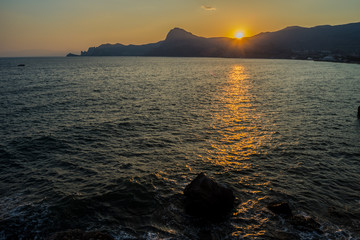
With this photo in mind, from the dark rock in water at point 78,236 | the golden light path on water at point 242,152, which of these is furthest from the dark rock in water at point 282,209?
the dark rock in water at point 78,236

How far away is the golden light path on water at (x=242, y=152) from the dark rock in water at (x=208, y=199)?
976 mm

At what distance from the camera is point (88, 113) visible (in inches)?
1580

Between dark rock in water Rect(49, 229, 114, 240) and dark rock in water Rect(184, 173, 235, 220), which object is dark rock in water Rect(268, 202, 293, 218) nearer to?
dark rock in water Rect(184, 173, 235, 220)

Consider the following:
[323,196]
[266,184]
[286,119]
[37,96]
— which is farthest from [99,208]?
[37,96]

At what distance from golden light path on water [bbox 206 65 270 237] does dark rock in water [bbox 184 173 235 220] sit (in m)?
0.98

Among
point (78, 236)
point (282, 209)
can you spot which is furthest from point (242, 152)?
point (78, 236)

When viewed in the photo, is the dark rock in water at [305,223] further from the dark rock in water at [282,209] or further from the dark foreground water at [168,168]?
the dark rock in water at [282,209]

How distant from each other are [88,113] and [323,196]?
37169 mm

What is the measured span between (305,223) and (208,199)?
6.47 metres

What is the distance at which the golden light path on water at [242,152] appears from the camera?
1492 centimetres

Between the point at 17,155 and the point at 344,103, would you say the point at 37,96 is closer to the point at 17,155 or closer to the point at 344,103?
the point at 17,155

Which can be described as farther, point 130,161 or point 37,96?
point 37,96

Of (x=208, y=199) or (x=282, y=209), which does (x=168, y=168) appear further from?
(x=282, y=209)

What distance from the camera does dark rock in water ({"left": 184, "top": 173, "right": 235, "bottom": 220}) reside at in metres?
15.3
